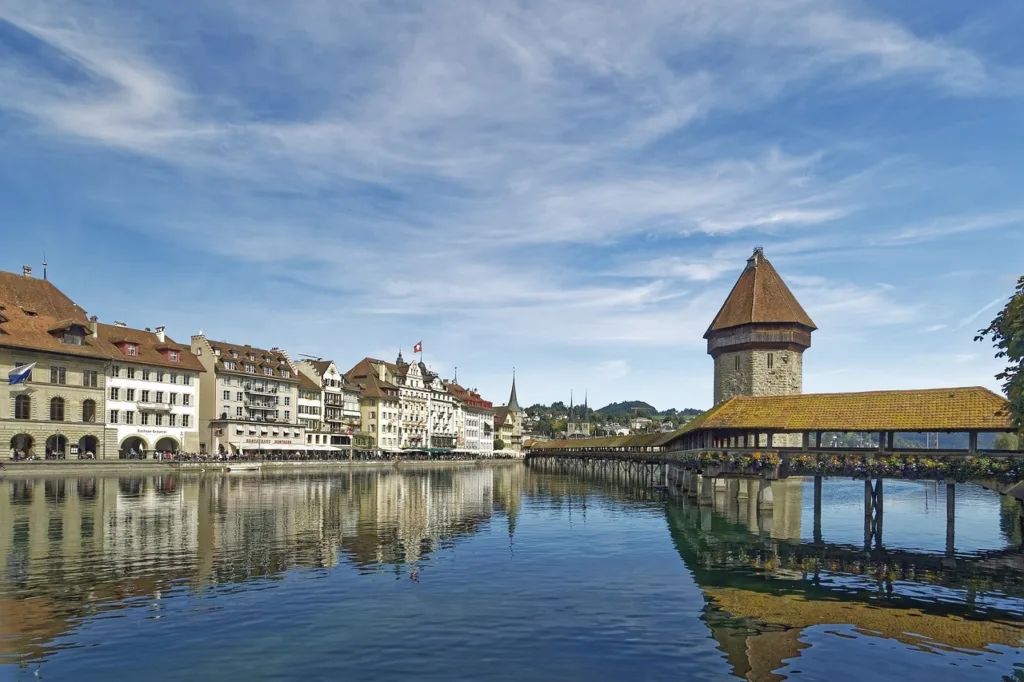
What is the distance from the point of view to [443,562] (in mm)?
27281

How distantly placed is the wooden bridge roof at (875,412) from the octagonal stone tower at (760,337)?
40026mm

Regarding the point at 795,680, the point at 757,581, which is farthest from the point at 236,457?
the point at 795,680

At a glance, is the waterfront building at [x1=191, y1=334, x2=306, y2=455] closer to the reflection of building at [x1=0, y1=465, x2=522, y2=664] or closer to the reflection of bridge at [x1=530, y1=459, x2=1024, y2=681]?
the reflection of building at [x1=0, y1=465, x2=522, y2=664]

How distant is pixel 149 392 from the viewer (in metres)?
85.2

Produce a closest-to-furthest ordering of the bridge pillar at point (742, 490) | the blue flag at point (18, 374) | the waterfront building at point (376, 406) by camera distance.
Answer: the bridge pillar at point (742, 490) → the blue flag at point (18, 374) → the waterfront building at point (376, 406)

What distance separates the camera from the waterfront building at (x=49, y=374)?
68125 millimetres

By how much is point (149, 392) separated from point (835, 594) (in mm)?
78714

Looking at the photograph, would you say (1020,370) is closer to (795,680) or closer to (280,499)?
(795,680)

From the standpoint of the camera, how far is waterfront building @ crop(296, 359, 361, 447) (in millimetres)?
119812

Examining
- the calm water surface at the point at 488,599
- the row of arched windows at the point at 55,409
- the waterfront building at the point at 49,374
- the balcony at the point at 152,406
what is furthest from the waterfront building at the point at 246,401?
the calm water surface at the point at 488,599

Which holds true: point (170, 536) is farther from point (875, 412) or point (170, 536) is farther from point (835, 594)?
point (875, 412)

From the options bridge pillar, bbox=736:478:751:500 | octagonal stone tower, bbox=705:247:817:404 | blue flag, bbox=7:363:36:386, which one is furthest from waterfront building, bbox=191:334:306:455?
bridge pillar, bbox=736:478:751:500

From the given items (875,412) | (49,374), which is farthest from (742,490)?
(49,374)

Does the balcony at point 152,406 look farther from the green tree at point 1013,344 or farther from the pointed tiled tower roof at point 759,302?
the green tree at point 1013,344
